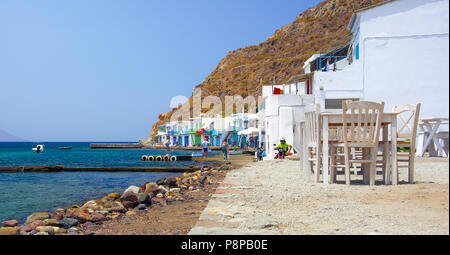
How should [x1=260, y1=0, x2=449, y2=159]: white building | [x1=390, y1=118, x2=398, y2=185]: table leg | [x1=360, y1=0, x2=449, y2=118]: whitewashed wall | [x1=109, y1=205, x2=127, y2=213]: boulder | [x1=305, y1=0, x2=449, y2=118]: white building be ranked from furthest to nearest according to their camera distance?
[x1=260, y1=0, x2=449, y2=159]: white building, [x1=305, y1=0, x2=449, y2=118]: white building, [x1=360, y1=0, x2=449, y2=118]: whitewashed wall, [x1=109, y1=205, x2=127, y2=213]: boulder, [x1=390, y1=118, x2=398, y2=185]: table leg

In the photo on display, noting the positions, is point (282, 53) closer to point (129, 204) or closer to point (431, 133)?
point (431, 133)

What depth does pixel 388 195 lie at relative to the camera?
4.81m

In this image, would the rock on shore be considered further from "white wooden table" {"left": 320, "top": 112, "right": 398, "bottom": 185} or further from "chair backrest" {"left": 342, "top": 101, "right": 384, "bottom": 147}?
"chair backrest" {"left": 342, "top": 101, "right": 384, "bottom": 147}

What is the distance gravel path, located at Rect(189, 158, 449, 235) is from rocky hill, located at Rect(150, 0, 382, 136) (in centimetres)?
7387

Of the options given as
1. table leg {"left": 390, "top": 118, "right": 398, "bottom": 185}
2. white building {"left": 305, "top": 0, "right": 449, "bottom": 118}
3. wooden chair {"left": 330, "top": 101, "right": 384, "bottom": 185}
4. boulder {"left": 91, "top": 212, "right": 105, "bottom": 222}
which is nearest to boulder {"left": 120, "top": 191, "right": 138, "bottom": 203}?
boulder {"left": 91, "top": 212, "right": 105, "bottom": 222}

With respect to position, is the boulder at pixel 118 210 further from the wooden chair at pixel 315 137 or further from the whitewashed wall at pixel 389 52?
the whitewashed wall at pixel 389 52

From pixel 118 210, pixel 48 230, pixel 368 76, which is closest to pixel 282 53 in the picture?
pixel 368 76

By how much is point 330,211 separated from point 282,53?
9561 centimetres

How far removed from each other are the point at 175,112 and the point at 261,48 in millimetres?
28959

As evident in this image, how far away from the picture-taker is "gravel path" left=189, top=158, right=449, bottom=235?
9.85 feet

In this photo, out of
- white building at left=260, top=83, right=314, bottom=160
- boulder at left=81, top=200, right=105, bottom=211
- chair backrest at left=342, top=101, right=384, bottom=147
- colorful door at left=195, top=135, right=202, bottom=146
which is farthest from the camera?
colorful door at left=195, top=135, right=202, bottom=146

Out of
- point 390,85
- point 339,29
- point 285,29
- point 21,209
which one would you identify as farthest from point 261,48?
point 21,209

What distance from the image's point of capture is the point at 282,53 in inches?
3814

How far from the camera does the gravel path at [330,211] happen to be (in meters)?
3.00
